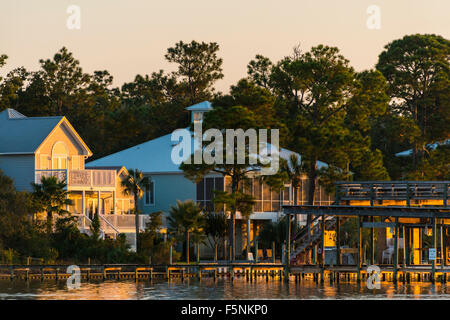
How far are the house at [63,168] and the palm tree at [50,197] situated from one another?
6.32 feet

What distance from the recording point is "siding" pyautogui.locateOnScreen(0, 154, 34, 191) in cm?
7338

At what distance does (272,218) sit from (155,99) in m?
38.6

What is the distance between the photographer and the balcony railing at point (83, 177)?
7312 cm

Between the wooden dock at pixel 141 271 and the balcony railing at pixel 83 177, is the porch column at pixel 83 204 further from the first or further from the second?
the wooden dock at pixel 141 271

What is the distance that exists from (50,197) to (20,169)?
5850 millimetres

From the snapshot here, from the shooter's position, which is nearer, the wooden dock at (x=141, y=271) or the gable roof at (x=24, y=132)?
the wooden dock at (x=141, y=271)

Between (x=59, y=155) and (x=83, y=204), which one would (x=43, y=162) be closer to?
(x=59, y=155)

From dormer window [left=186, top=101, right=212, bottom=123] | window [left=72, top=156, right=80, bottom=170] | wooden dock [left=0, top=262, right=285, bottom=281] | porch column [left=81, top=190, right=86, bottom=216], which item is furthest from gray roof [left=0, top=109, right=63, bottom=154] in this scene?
dormer window [left=186, top=101, right=212, bottom=123]

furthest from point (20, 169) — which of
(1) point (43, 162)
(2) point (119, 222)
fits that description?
(2) point (119, 222)

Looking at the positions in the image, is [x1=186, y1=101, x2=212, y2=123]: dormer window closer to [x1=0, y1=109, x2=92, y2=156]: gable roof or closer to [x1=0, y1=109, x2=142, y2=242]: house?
[x1=0, y1=109, x2=142, y2=242]: house

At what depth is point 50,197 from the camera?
68938 mm

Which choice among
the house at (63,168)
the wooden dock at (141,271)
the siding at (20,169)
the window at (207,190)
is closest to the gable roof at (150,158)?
the window at (207,190)

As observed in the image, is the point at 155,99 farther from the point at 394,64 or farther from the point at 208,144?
the point at 208,144

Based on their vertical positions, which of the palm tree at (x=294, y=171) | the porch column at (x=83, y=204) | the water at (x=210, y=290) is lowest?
the water at (x=210, y=290)
